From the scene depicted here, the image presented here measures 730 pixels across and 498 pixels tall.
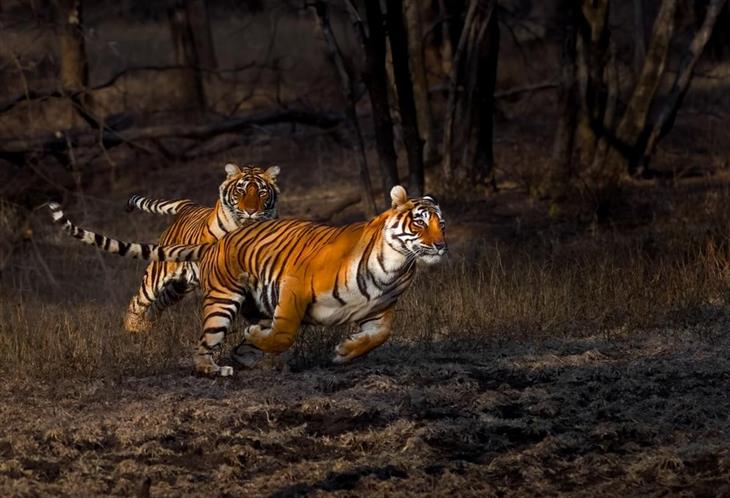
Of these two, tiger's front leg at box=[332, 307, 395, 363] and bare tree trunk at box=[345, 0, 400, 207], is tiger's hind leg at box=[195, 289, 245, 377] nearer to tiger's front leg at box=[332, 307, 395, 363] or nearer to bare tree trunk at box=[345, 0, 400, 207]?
tiger's front leg at box=[332, 307, 395, 363]

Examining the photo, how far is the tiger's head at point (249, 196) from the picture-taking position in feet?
30.9

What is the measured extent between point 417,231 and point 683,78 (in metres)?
9.39

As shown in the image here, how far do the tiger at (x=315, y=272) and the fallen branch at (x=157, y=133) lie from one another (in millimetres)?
6894

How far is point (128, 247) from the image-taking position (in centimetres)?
840

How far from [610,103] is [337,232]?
908 centimetres

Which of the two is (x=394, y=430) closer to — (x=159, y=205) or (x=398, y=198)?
(x=398, y=198)

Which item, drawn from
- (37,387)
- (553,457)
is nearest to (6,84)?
(37,387)

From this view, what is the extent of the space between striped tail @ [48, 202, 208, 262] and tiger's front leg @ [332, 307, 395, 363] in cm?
135

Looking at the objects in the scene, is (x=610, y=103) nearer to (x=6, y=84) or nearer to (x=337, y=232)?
(x=6, y=84)

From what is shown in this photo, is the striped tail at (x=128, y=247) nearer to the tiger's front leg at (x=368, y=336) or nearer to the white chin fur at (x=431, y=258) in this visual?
the tiger's front leg at (x=368, y=336)

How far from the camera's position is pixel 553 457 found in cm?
647

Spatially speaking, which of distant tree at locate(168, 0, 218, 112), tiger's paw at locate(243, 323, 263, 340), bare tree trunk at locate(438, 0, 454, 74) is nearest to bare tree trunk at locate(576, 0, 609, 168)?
bare tree trunk at locate(438, 0, 454, 74)

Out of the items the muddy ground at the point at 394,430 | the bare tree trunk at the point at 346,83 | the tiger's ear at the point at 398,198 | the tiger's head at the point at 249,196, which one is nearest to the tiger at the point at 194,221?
the tiger's head at the point at 249,196

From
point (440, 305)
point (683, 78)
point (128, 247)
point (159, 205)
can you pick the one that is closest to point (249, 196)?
point (128, 247)
